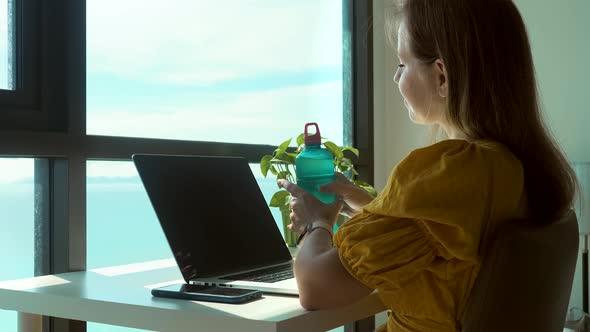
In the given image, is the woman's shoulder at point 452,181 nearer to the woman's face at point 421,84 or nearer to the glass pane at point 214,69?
the woman's face at point 421,84

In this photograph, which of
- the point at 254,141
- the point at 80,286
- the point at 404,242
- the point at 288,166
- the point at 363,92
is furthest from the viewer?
the point at 363,92

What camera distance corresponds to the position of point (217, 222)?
1.52m

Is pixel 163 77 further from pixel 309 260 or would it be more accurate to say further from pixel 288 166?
pixel 309 260

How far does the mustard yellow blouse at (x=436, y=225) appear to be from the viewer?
40.1 inches

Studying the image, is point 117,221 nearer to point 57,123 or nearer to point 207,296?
point 57,123

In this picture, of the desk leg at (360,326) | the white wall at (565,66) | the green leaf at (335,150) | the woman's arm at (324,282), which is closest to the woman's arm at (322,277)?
the woman's arm at (324,282)

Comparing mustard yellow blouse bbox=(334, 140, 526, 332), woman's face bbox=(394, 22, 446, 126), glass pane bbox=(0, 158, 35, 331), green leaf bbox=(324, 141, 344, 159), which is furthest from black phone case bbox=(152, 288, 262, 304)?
green leaf bbox=(324, 141, 344, 159)

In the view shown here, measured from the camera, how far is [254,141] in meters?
2.48

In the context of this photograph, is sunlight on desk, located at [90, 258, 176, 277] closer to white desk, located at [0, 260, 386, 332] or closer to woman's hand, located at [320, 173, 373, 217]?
white desk, located at [0, 260, 386, 332]

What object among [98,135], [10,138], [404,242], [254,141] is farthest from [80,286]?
[254,141]

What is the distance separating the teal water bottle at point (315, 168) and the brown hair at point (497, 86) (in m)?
0.30

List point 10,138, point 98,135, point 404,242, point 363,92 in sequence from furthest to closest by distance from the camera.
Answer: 1. point 363,92
2. point 98,135
3. point 10,138
4. point 404,242

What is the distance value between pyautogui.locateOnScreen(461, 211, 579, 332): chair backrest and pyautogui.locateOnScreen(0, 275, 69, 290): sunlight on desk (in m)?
0.88

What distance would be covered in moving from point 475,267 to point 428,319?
0.12m
